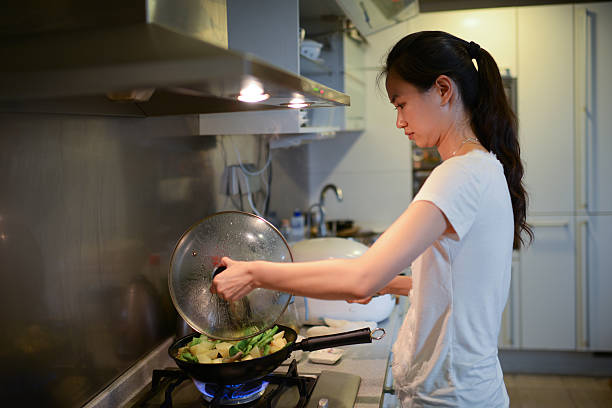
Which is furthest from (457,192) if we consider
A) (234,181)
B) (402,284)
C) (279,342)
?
(234,181)

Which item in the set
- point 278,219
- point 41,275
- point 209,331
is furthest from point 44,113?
point 278,219

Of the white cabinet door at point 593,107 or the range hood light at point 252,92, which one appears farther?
the white cabinet door at point 593,107

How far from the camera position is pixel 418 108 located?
3.49ft

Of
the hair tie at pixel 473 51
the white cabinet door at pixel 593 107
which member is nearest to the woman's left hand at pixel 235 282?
the hair tie at pixel 473 51

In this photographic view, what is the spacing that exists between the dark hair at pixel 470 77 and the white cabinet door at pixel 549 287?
234 centimetres

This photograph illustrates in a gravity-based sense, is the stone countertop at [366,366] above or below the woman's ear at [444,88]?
below

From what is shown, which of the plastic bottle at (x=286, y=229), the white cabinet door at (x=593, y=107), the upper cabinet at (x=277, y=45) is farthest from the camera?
the white cabinet door at (x=593, y=107)

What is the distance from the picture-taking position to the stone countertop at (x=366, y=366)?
1215 millimetres

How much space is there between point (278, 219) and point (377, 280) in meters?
1.87

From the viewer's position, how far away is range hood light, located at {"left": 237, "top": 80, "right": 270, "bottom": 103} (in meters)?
0.77

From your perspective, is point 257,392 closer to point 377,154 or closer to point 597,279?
point 377,154

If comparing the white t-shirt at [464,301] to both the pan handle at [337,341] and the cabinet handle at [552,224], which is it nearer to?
the pan handle at [337,341]

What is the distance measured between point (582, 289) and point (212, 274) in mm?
2839

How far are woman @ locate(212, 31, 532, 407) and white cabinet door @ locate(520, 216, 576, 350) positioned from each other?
2.30 meters
